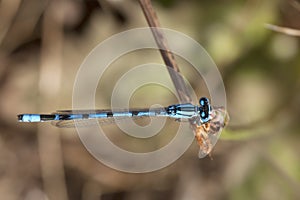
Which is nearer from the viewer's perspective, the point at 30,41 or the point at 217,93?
the point at 217,93

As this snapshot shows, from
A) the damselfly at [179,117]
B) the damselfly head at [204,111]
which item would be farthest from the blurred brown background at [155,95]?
the damselfly head at [204,111]

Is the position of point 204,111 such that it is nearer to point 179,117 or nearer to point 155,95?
point 179,117

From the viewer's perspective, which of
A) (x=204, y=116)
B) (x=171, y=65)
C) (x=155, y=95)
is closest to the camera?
(x=204, y=116)

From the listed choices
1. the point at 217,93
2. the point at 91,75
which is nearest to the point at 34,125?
the point at 91,75

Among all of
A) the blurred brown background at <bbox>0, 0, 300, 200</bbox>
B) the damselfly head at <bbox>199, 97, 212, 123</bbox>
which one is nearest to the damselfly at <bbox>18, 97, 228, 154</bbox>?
the damselfly head at <bbox>199, 97, 212, 123</bbox>

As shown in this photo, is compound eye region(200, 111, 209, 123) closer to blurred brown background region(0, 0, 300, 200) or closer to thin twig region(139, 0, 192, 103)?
thin twig region(139, 0, 192, 103)

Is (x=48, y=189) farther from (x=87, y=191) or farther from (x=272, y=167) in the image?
(x=272, y=167)

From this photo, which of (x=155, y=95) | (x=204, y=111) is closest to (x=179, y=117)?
(x=204, y=111)

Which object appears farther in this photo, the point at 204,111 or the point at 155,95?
the point at 155,95
